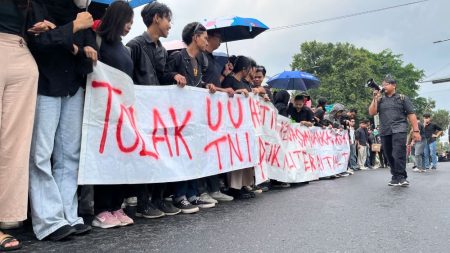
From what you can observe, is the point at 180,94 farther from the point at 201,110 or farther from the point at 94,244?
the point at 94,244

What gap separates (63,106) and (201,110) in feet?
5.78

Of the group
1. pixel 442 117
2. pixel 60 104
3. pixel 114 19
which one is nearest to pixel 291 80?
Answer: pixel 114 19

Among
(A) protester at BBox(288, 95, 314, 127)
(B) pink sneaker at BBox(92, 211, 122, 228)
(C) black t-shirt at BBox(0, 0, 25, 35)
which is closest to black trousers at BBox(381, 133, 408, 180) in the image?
(A) protester at BBox(288, 95, 314, 127)

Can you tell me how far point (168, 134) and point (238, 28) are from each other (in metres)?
3.21

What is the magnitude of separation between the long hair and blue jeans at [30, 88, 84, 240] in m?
0.56

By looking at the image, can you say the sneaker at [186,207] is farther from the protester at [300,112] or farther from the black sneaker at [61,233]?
the protester at [300,112]

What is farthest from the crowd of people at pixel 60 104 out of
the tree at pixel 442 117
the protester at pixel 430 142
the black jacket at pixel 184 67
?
the tree at pixel 442 117

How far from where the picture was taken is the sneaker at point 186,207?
415 cm

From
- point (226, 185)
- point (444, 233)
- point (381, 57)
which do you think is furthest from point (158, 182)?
point (381, 57)

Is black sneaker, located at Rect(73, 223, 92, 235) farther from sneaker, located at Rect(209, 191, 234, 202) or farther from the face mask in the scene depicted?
sneaker, located at Rect(209, 191, 234, 202)

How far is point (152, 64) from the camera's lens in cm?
410

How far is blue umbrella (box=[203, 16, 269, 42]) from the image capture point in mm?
6446

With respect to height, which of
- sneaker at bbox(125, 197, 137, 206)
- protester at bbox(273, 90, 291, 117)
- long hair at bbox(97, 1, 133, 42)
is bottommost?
sneaker at bbox(125, 197, 137, 206)

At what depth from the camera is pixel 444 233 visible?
10.5 feet
